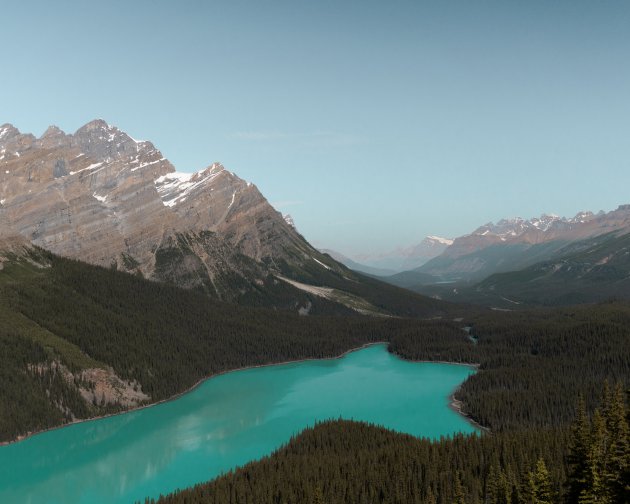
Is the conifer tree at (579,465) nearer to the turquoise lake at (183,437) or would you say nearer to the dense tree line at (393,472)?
the dense tree line at (393,472)

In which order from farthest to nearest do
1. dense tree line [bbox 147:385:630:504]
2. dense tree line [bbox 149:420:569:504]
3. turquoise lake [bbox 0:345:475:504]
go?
turquoise lake [bbox 0:345:475:504] → dense tree line [bbox 149:420:569:504] → dense tree line [bbox 147:385:630:504]

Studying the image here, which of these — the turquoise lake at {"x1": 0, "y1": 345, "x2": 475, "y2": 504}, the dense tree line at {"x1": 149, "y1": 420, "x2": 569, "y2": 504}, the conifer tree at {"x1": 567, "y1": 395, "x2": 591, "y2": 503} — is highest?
the conifer tree at {"x1": 567, "y1": 395, "x2": 591, "y2": 503}

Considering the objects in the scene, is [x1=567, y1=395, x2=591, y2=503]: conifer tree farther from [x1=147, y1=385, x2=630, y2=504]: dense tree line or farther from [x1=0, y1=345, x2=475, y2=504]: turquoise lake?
[x1=0, y1=345, x2=475, y2=504]: turquoise lake

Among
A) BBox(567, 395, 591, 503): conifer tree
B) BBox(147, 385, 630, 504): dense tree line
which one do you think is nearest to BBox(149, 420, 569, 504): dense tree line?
BBox(147, 385, 630, 504): dense tree line

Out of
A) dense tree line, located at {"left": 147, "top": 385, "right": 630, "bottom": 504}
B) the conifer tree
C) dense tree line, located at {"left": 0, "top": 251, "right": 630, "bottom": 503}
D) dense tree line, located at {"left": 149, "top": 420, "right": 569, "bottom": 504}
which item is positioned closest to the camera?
the conifer tree

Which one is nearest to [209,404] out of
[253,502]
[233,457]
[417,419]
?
[233,457]

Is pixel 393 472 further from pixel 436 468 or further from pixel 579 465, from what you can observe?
pixel 579 465

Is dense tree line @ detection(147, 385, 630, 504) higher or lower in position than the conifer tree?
lower

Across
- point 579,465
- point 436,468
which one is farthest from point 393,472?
point 579,465

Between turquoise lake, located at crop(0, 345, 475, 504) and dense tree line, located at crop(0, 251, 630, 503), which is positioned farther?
turquoise lake, located at crop(0, 345, 475, 504)

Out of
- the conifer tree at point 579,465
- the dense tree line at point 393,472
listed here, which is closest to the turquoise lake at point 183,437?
the dense tree line at point 393,472
